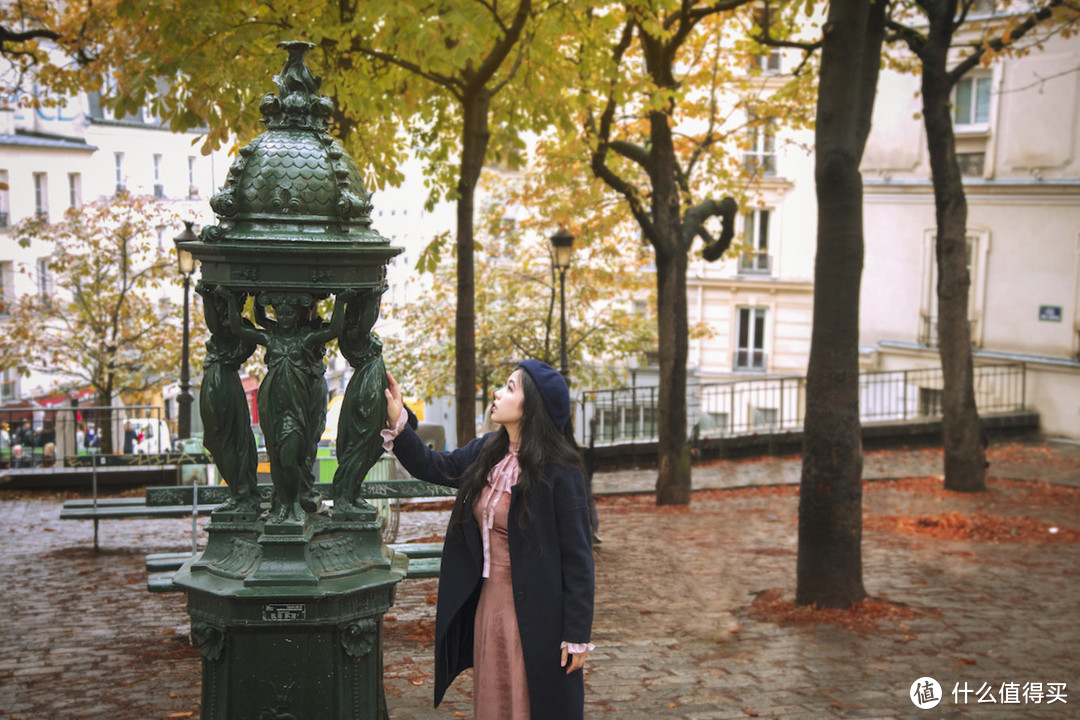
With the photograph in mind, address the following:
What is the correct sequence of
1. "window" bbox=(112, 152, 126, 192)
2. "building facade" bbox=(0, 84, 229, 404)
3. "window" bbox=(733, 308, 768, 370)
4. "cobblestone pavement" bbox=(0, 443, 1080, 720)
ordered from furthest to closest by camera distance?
"window" bbox=(112, 152, 126, 192) → "window" bbox=(733, 308, 768, 370) → "building facade" bbox=(0, 84, 229, 404) → "cobblestone pavement" bbox=(0, 443, 1080, 720)

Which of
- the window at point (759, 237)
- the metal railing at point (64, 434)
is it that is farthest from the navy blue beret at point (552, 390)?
the window at point (759, 237)

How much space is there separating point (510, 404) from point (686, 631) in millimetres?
4339

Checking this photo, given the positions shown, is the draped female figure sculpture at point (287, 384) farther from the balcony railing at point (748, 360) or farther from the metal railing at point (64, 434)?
the balcony railing at point (748, 360)

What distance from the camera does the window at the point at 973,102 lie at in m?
25.7

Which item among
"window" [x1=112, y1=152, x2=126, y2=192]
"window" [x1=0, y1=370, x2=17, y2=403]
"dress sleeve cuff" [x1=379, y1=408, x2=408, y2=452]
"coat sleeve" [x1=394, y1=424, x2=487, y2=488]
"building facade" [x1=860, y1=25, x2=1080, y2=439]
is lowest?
"window" [x1=0, y1=370, x2=17, y2=403]

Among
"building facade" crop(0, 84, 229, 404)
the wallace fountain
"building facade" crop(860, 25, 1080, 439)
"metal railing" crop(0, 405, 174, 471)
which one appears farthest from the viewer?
"building facade" crop(0, 84, 229, 404)

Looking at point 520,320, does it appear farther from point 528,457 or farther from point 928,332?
point 528,457

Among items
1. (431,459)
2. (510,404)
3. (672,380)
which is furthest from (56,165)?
(510,404)

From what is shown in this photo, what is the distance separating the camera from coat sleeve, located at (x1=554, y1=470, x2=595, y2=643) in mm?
4535

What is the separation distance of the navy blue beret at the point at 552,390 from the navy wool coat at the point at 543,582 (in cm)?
23

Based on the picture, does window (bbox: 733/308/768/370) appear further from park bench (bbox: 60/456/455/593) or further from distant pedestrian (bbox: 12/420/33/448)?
park bench (bbox: 60/456/455/593)

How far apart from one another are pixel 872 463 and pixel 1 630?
16219 mm

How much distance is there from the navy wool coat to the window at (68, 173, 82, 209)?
39.0 metres

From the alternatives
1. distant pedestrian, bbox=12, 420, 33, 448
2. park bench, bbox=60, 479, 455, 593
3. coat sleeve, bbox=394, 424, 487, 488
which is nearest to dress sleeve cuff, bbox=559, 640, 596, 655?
coat sleeve, bbox=394, 424, 487, 488
